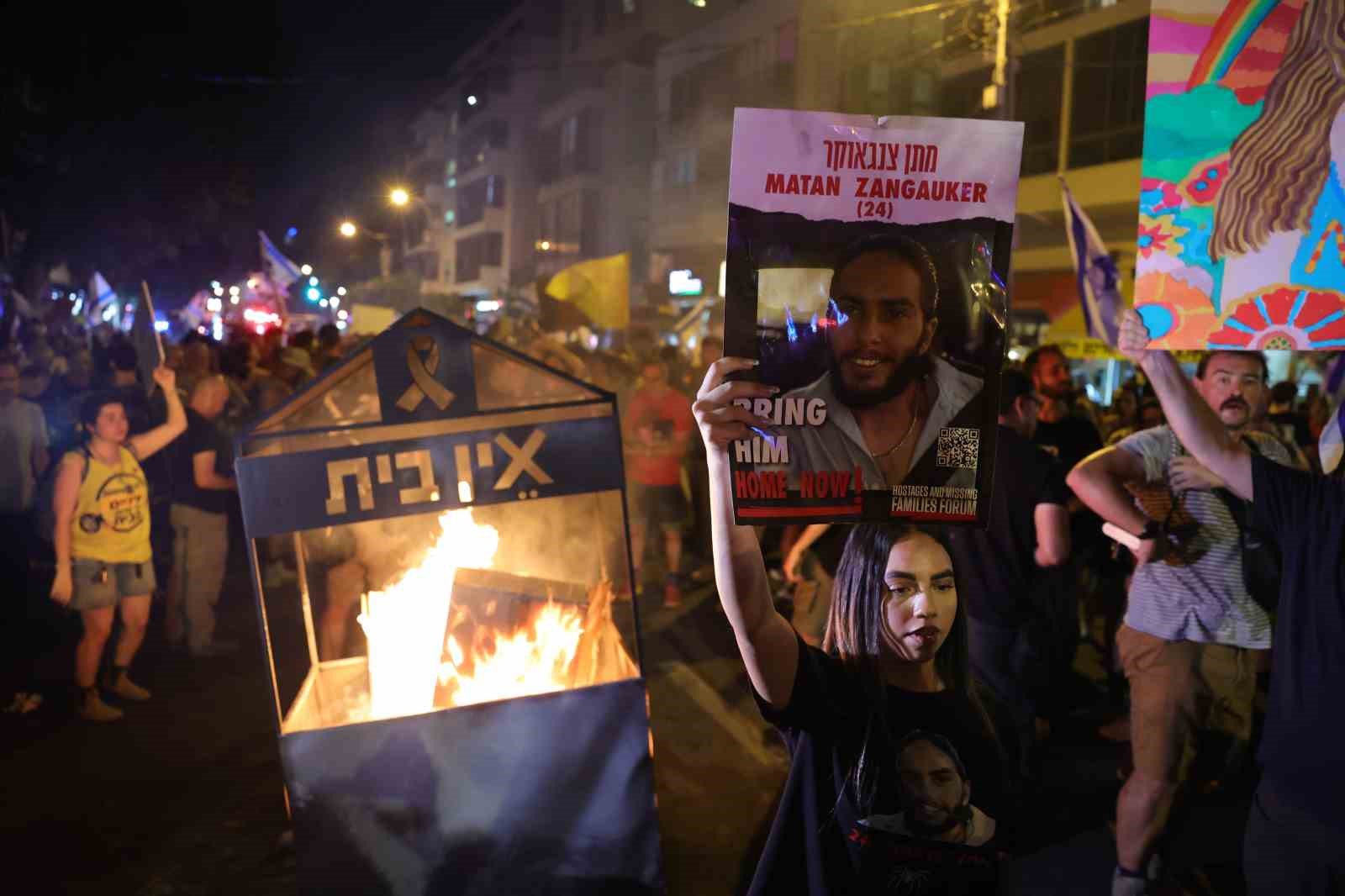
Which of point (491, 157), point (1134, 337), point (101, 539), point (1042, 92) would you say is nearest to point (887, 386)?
point (1134, 337)

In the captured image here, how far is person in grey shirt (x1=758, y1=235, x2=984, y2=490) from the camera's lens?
1.88 m

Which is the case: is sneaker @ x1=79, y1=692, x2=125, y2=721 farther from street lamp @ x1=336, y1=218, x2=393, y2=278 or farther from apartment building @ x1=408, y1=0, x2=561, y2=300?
apartment building @ x1=408, y1=0, x2=561, y2=300

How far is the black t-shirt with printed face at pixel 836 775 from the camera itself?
7.02 feet

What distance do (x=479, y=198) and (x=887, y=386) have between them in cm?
6858

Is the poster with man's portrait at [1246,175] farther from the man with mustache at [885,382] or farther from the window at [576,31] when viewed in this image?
the window at [576,31]

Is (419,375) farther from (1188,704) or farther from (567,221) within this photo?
(567,221)

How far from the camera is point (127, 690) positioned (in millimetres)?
6363

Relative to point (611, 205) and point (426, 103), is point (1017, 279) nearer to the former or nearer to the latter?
point (611, 205)

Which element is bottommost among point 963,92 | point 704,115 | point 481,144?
point 963,92

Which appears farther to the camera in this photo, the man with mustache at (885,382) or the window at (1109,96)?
the window at (1109,96)

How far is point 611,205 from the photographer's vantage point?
44344mm

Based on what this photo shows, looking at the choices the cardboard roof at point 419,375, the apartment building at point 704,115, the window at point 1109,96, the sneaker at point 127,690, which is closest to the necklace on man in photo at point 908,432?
the cardboard roof at point 419,375

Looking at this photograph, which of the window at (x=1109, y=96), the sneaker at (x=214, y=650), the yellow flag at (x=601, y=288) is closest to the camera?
the sneaker at (x=214, y=650)

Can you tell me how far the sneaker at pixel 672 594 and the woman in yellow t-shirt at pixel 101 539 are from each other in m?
4.13
